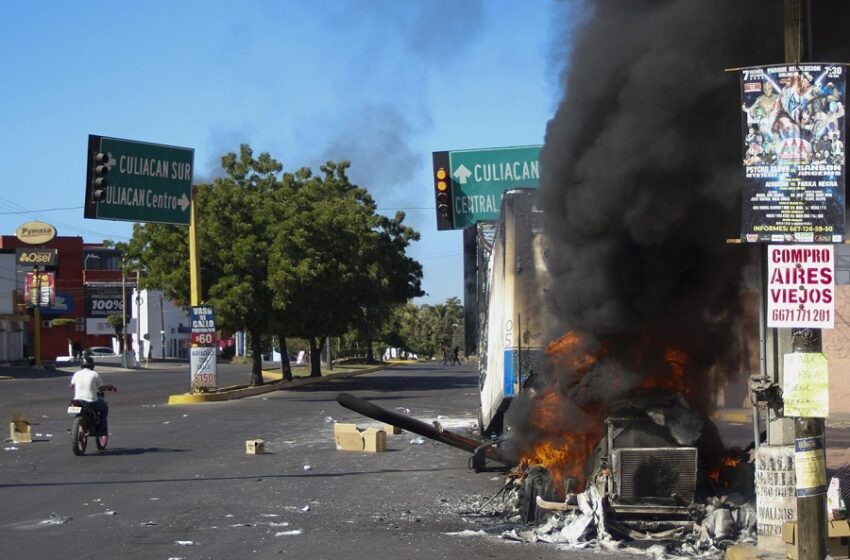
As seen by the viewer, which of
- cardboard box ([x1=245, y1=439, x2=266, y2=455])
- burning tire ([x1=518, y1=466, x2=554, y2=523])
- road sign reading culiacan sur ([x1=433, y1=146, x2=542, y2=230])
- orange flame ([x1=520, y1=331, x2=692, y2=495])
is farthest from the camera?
road sign reading culiacan sur ([x1=433, y1=146, x2=542, y2=230])

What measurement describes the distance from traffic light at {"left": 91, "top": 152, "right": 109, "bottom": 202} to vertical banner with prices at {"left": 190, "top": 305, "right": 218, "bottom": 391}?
646cm

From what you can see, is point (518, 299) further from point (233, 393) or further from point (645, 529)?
point (233, 393)

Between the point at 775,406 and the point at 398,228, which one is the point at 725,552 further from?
the point at 398,228

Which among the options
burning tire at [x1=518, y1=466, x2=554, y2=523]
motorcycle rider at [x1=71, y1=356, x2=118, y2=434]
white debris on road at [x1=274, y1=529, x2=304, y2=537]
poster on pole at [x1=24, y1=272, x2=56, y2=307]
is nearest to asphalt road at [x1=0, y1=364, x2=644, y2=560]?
white debris on road at [x1=274, y1=529, x2=304, y2=537]

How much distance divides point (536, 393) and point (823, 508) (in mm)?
4626

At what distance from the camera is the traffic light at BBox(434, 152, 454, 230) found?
2248 centimetres

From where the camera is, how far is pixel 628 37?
9938mm

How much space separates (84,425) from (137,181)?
1086 centimetres

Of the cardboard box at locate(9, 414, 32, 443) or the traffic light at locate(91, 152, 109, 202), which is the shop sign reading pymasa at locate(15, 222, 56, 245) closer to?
the traffic light at locate(91, 152, 109, 202)

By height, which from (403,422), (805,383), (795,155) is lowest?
(403,422)

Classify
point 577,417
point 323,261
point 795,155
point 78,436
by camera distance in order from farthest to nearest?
point 323,261
point 78,436
point 577,417
point 795,155

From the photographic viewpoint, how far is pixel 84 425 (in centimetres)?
1623

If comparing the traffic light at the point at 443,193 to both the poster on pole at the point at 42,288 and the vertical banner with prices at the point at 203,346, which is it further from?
the poster on pole at the point at 42,288

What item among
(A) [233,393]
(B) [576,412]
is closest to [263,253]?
(A) [233,393]
